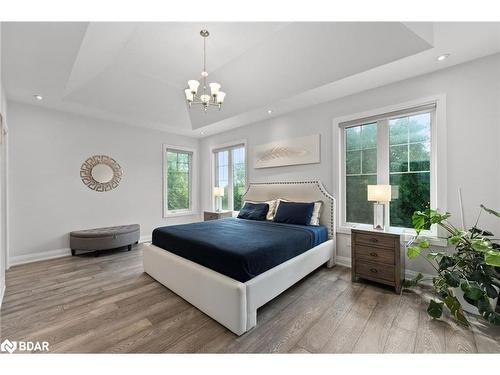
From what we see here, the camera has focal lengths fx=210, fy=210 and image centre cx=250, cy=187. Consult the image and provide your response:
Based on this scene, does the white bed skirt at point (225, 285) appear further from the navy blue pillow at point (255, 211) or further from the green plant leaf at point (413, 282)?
the navy blue pillow at point (255, 211)

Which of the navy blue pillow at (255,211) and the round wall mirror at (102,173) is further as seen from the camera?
the round wall mirror at (102,173)

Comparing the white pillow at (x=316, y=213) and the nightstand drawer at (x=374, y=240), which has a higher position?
the white pillow at (x=316, y=213)

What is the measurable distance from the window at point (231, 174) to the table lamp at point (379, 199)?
107 inches

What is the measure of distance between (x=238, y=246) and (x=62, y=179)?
3727 mm

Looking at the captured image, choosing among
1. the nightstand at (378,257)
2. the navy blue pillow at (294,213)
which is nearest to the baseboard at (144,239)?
the navy blue pillow at (294,213)

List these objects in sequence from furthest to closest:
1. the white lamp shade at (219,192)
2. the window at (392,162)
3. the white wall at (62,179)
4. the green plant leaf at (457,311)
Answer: the white lamp shade at (219,192) < the white wall at (62,179) < the window at (392,162) < the green plant leaf at (457,311)

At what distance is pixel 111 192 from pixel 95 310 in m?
2.83

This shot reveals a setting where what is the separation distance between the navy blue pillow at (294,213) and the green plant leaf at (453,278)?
1618 millimetres

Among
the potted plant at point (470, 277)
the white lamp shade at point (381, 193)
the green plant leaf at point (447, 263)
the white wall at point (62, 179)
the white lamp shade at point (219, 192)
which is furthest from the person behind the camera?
the white lamp shade at point (219, 192)

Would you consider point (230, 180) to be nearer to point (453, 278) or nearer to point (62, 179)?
point (62, 179)

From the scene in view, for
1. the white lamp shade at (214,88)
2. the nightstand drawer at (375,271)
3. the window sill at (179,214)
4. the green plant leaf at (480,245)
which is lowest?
the nightstand drawer at (375,271)

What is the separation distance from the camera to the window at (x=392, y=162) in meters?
2.70

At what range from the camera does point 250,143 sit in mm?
4602
